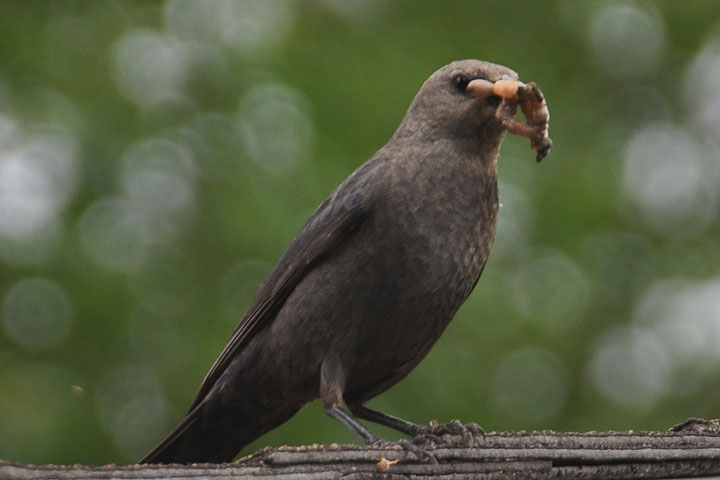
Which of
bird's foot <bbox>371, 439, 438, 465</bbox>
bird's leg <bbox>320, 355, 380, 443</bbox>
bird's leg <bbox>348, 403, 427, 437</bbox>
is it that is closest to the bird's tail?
bird's leg <bbox>348, 403, 427, 437</bbox>

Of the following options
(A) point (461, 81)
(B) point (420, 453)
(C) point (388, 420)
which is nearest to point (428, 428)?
(C) point (388, 420)

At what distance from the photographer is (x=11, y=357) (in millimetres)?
7160

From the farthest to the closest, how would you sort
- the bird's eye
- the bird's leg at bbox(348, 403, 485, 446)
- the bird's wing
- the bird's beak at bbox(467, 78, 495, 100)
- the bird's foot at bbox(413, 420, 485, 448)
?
the bird's eye
the bird's beak at bbox(467, 78, 495, 100)
the bird's wing
the bird's leg at bbox(348, 403, 485, 446)
the bird's foot at bbox(413, 420, 485, 448)

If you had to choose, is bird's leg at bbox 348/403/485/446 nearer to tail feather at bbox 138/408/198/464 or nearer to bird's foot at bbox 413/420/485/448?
bird's foot at bbox 413/420/485/448

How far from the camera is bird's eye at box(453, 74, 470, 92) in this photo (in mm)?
4434

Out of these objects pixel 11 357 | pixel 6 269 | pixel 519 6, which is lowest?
pixel 11 357

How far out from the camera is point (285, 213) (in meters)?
7.13

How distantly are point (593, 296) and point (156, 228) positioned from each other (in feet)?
10.4

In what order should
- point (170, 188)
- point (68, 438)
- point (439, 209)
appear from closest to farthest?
point (439, 209), point (68, 438), point (170, 188)

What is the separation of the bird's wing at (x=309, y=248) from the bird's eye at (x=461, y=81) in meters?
0.43

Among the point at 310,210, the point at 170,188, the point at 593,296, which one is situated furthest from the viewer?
the point at 593,296

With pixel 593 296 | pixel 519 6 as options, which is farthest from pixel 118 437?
pixel 519 6

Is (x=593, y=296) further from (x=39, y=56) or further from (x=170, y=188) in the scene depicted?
(x=39, y=56)

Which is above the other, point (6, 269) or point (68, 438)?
point (6, 269)
